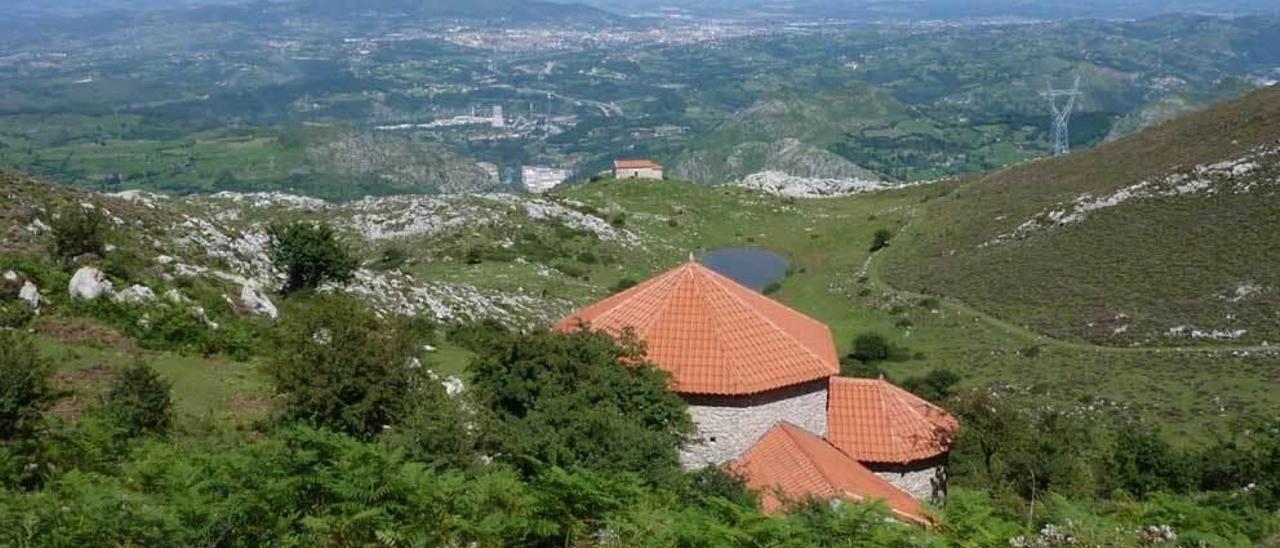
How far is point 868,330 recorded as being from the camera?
58438mm

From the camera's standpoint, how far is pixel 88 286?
91.5ft

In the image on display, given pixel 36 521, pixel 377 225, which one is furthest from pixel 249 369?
pixel 377 225

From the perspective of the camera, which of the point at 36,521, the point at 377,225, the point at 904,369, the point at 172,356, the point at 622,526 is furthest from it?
the point at 377,225

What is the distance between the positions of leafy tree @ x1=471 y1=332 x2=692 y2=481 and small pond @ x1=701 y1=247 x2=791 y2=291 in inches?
2098

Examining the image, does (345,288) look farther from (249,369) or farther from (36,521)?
(36,521)

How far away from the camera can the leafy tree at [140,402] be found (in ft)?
61.4

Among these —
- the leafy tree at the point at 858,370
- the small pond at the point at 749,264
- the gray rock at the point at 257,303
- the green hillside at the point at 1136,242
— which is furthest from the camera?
the small pond at the point at 749,264

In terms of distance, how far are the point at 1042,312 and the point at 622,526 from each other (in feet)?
175

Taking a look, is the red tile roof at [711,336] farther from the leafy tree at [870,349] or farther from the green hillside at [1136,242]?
the green hillside at [1136,242]

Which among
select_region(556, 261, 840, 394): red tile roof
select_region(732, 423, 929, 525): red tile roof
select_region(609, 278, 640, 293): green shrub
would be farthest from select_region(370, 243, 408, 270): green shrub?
select_region(732, 423, 929, 525): red tile roof

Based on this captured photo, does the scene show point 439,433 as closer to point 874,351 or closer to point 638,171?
point 874,351

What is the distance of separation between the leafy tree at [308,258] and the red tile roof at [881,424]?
24.7m

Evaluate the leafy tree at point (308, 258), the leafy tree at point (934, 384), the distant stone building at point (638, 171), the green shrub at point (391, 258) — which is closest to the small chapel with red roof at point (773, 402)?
the leafy tree at point (934, 384)

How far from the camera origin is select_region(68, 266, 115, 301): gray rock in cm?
2770
